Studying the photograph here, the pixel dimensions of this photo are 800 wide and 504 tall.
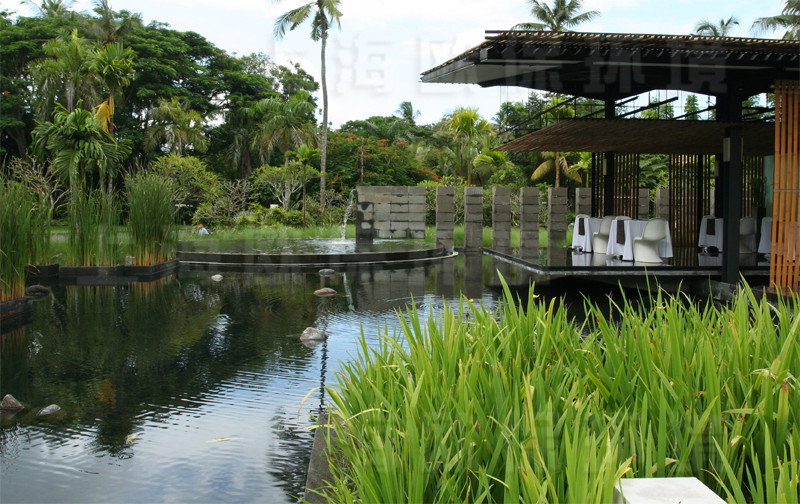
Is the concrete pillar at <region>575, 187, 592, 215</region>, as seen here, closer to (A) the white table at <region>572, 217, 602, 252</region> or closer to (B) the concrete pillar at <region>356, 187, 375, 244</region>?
(A) the white table at <region>572, 217, 602, 252</region>

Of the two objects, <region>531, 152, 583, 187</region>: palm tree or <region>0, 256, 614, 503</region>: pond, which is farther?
<region>531, 152, 583, 187</region>: palm tree

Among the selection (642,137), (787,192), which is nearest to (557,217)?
(642,137)

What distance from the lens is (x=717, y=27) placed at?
35406mm

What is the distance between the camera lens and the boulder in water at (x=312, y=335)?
20.2ft

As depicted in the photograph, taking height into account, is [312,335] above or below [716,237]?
below

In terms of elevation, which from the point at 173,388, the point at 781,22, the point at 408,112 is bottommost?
the point at 173,388

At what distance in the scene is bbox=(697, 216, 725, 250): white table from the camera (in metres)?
12.1

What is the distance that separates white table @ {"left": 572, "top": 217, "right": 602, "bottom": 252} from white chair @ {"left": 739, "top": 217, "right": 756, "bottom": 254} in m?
2.41

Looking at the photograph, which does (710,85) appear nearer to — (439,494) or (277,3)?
(439,494)

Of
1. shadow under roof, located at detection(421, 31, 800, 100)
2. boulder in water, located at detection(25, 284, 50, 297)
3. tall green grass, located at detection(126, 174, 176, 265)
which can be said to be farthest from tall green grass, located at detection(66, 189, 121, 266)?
shadow under roof, located at detection(421, 31, 800, 100)

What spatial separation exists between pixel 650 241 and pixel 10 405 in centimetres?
875

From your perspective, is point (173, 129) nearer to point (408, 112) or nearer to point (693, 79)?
point (408, 112)

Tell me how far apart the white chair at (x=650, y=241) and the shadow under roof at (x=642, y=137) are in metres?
1.37

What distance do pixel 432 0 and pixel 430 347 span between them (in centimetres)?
315
